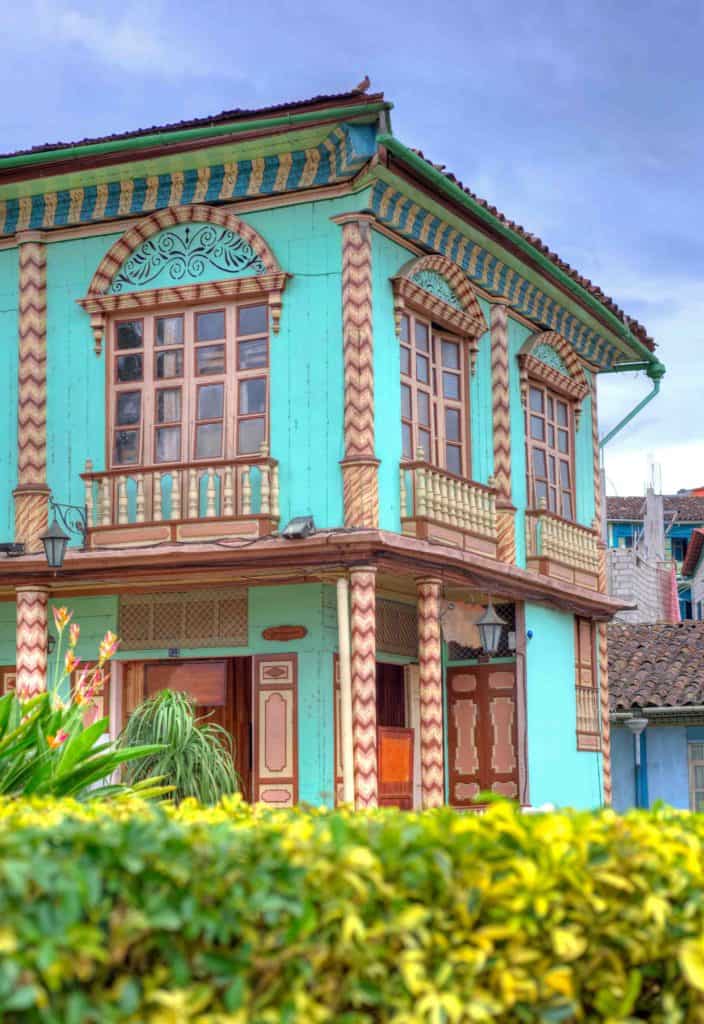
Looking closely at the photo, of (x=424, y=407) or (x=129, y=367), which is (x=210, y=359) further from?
(x=424, y=407)

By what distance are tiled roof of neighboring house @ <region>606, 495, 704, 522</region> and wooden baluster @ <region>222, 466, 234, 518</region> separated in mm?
41677

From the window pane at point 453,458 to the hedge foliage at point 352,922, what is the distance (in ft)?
37.4

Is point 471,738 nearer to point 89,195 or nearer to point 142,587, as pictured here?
point 142,587

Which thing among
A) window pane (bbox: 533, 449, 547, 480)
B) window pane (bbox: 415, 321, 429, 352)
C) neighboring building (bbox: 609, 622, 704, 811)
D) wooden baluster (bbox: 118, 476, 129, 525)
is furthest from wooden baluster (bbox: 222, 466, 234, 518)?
neighboring building (bbox: 609, 622, 704, 811)

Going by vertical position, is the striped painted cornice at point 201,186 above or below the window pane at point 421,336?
above

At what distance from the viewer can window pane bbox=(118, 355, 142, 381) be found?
49.3 ft

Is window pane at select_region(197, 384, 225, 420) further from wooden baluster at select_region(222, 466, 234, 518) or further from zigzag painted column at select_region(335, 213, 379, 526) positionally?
zigzag painted column at select_region(335, 213, 379, 526)

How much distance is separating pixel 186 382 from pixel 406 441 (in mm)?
2194

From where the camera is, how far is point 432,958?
4008 mm

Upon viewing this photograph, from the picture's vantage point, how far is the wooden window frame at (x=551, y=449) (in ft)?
58.0

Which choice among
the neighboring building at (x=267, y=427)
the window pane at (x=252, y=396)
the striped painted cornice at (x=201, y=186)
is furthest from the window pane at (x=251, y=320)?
the striped painted cornice at (x=201, y=186)

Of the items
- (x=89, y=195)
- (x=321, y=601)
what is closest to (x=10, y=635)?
(x=321, y=601)

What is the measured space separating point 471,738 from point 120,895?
1362 centimetres

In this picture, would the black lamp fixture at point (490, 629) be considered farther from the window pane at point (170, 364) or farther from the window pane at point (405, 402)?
the window pane at point (170, 364)
